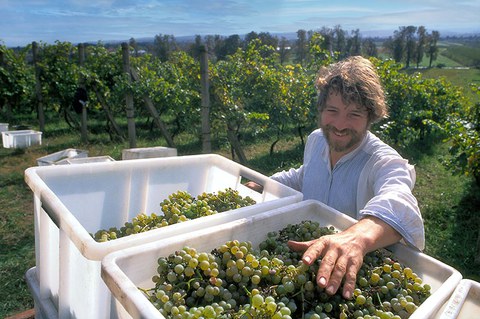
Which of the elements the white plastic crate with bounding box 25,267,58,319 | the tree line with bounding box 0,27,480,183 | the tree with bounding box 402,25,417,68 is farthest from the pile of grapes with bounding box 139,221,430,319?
the tree with bounding box 402,25,417,68

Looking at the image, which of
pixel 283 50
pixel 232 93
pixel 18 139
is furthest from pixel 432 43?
pixel 18 139

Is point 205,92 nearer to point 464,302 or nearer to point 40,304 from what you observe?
point 40,304

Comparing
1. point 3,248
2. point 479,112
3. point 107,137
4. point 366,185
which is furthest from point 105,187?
point 107,137

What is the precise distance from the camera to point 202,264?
96 cm

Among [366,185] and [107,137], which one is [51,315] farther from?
[107,137]

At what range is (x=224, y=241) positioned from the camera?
112 cm

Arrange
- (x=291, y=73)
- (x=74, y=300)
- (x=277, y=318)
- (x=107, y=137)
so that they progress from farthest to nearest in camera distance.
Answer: (x=107, y=137)
(x=291, y=73)
(x=74, y=300)
(x=277, y=318)

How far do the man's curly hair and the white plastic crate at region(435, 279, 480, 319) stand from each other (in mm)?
1016

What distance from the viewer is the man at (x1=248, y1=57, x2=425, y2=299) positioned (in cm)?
116

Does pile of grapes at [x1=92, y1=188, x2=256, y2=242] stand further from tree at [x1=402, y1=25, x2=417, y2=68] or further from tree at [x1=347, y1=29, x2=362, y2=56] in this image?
tree at [x1=402, y1=25, x2=417, y2=68]

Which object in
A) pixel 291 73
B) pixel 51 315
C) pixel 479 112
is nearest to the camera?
pixel 51 315

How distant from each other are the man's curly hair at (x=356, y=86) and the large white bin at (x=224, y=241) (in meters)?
0.69

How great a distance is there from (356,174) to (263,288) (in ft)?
3.80

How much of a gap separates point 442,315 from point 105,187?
129 centimetres
